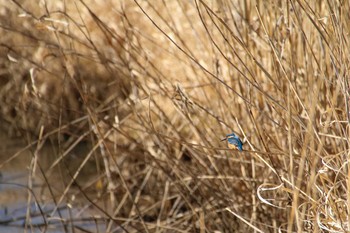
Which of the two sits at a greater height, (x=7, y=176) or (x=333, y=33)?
(x=333, y=33)

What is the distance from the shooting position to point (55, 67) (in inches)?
212

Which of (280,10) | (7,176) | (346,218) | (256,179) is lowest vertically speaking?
(7,176)

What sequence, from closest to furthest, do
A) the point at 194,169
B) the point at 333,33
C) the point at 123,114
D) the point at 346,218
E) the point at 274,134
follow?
the point at 346,218
the point at 333,33
the point at 274,134
the point at 194,169
the point at 123,114

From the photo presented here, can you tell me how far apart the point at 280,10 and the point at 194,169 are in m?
0.73

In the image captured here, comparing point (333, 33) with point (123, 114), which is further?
point (123, 114)

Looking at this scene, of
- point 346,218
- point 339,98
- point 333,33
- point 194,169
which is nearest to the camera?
point 346,218

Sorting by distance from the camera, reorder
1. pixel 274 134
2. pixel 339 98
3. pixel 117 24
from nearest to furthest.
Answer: pixel 339 98 < pixel 274 134 < pixel 117 24

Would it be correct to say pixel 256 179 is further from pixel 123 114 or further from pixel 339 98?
pixel 123 114

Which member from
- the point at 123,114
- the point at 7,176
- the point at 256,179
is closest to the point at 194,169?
the point at 256,179

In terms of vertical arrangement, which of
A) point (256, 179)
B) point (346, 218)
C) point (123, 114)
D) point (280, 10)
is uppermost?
point (280, 10)

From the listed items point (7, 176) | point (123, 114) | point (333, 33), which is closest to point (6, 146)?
point (7, 176)

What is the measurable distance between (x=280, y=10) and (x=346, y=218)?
0.90 m

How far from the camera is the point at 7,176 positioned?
487cm

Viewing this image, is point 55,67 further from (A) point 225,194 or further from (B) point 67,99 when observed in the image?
(A) point 225,194
